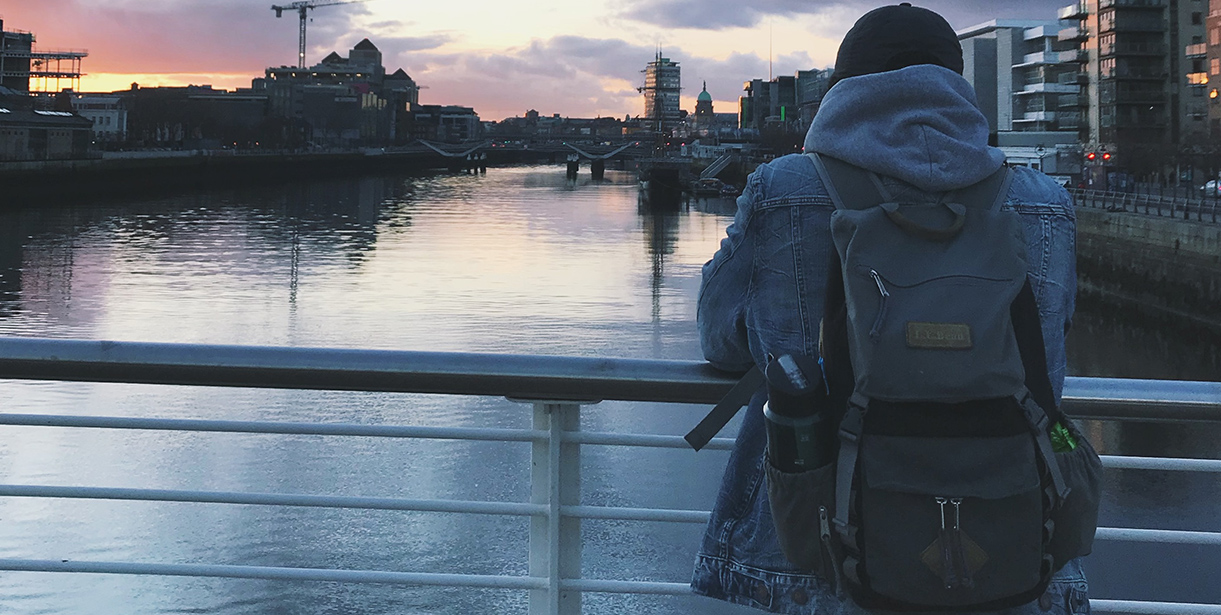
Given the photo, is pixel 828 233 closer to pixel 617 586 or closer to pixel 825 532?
pixel 825 532

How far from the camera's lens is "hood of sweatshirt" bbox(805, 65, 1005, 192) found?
0.90 meters

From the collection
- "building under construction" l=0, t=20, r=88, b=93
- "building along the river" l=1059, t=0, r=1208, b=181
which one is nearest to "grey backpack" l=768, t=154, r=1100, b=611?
"building along the river" l=1059, t=0, r=1208, b=181

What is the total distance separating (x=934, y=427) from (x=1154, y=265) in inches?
761

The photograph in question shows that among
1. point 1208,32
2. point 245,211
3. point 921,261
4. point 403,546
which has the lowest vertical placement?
point 403,546

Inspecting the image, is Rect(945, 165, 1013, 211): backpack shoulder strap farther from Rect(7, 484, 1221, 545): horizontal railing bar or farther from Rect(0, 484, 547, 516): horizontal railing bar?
Rect(0, 484, 547, 516): horizontal railing bar

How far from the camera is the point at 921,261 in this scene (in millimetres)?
847

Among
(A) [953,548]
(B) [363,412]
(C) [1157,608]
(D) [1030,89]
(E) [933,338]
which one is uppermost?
(D) [1030,89]

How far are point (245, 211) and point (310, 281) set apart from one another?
1512cm

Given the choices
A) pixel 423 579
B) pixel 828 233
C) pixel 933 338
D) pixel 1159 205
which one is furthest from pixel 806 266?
pixel 1159 205

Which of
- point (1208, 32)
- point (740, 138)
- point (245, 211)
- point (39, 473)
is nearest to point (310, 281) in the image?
point (39, 473)

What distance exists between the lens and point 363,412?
10.4 m

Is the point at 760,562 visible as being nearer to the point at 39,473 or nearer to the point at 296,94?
the point at 39,473

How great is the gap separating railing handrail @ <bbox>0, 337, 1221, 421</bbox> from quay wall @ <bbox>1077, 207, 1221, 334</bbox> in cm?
1648

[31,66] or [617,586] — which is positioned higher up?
[31,66]
